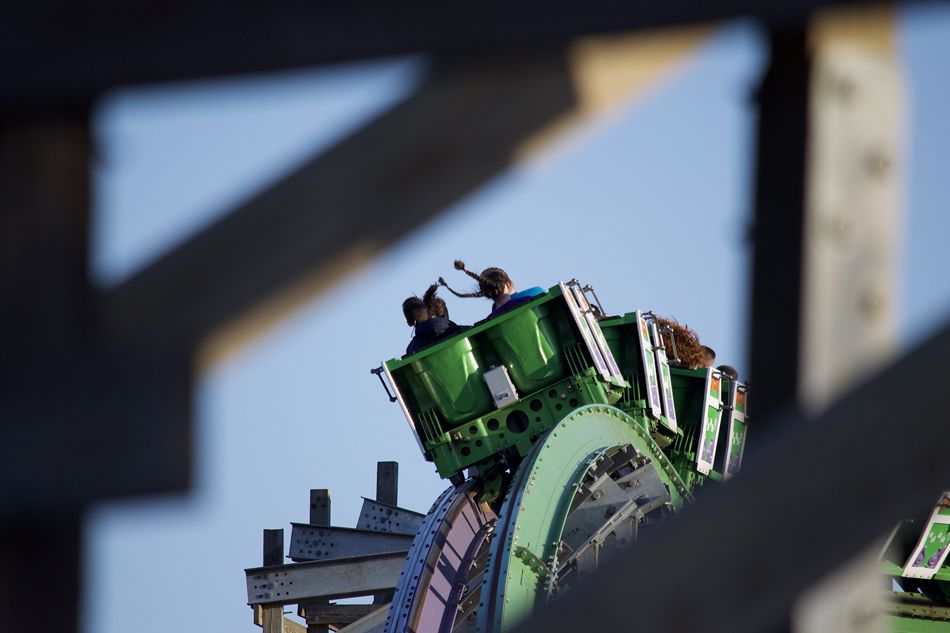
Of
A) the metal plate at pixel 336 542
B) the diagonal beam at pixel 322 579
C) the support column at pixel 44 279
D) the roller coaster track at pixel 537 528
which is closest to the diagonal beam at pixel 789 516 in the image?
the support column at pixel 44 279

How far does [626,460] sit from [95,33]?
8588 mm

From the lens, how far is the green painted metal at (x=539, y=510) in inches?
344

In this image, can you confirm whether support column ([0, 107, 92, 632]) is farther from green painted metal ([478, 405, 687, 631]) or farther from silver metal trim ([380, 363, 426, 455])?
silver metal trim ([380, 363, 426, 455])

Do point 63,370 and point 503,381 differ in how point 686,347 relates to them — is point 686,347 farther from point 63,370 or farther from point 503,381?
point 63,370

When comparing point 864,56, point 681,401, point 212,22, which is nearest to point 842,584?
point 864,56

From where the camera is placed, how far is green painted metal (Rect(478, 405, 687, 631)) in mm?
8727

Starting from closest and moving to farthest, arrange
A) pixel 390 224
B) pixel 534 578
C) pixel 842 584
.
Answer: pixel 390 224
pixel 842 584
pixel 534 578

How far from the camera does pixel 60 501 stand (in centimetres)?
185

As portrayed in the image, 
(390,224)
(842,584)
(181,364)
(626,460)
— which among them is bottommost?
(842,584)

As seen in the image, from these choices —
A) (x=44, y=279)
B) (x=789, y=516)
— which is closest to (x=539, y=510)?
(x=44, y=279)

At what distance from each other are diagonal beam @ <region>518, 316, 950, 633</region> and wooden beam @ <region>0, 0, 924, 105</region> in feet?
1.53

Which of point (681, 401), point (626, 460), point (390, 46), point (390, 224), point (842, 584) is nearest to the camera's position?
point (390, 46)

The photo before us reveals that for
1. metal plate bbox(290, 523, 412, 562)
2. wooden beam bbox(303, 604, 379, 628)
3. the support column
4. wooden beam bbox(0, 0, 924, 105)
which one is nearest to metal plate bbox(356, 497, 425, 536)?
metal plate bbox(290, 523, 412, 562)

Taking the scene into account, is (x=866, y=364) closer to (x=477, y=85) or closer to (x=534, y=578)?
(x=477, y=85)
